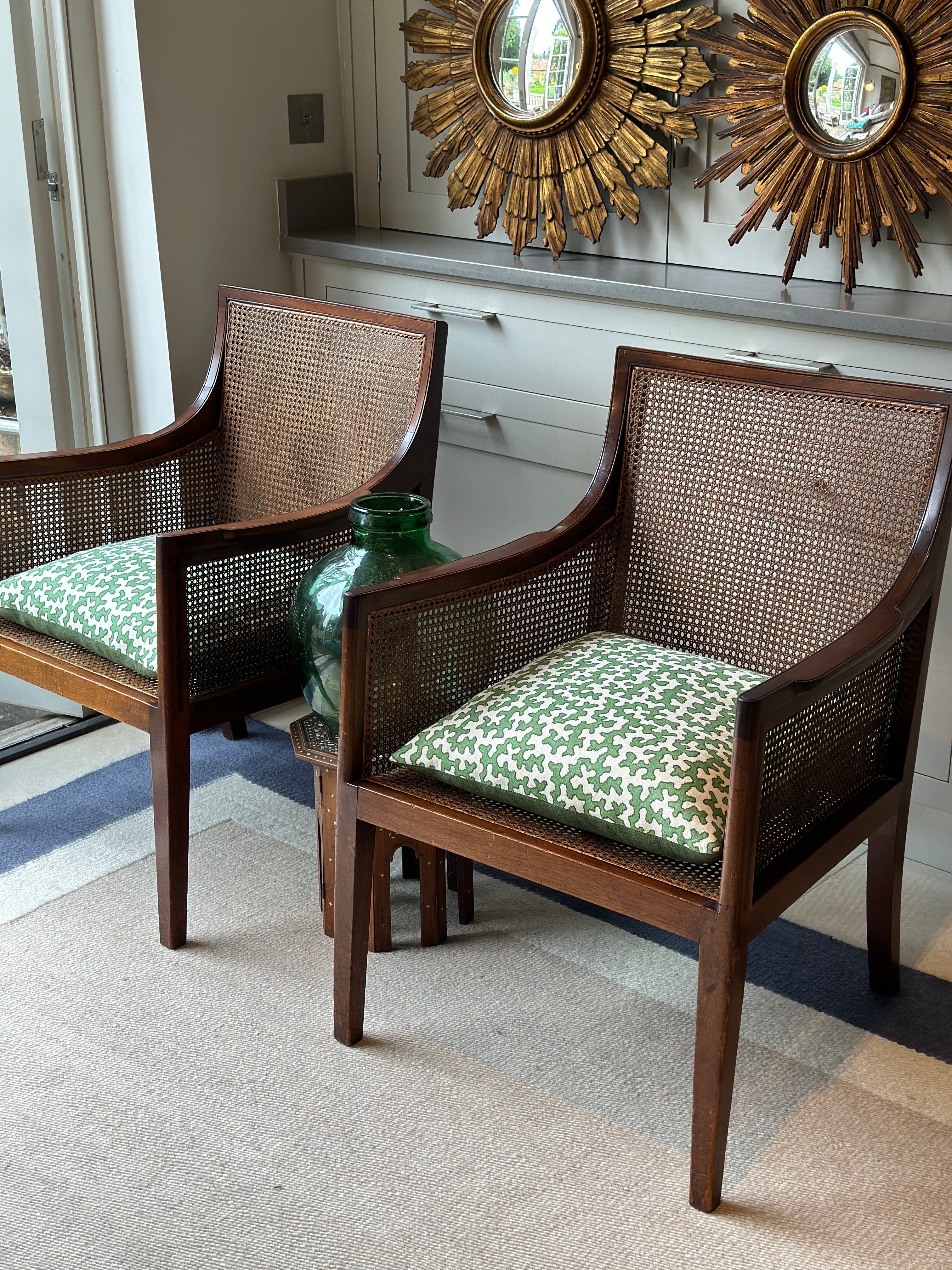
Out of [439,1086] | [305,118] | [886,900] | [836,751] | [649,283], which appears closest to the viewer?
[836,751]

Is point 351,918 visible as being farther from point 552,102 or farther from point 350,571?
point 552,102

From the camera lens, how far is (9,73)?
243 cm

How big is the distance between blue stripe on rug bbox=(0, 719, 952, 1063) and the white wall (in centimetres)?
75

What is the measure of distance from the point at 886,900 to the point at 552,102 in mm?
1560

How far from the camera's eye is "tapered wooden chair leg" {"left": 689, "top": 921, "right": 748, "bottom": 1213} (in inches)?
55.1

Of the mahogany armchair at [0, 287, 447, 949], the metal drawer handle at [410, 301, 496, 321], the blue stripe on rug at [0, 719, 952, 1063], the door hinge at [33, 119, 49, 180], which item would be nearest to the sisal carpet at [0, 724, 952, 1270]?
the blue stripe on rug at [0, 719, 952, 1063]

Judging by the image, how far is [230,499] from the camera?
2424mm

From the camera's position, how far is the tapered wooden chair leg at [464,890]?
203cm

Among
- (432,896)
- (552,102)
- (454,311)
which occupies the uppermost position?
(552,102)

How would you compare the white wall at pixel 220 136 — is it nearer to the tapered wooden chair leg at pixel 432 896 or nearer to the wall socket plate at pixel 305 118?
the wall socket plate at pixel 305 118

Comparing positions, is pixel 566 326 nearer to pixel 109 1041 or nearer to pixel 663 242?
pixel 663 242

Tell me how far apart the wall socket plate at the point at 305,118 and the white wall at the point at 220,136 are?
1 cm

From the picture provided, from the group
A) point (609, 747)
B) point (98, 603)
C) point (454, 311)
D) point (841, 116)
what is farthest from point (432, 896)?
point (841, 116)

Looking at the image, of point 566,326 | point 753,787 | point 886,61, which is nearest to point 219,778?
point 566,326
